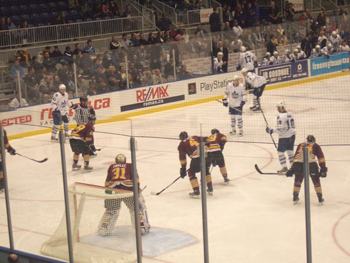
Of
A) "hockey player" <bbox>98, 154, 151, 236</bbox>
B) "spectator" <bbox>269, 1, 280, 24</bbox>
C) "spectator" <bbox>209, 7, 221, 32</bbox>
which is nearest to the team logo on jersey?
"spectator" <bbox>209, 7, 221, 32</bbox>

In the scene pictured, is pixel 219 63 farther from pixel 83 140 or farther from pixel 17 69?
pixel 83 140

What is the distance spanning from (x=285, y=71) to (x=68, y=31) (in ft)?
23.5

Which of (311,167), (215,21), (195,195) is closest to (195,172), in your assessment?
(195,195)

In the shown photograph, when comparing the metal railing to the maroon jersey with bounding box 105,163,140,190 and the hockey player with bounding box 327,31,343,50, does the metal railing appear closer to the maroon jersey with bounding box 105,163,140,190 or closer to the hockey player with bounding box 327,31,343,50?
the hockey player with bounding box 327,31,343,50

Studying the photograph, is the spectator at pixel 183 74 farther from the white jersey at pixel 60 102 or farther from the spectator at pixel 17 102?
the spectator at pixel 17 102

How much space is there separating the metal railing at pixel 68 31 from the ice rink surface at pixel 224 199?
439cm

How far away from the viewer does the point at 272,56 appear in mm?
19062

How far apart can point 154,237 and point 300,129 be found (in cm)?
694

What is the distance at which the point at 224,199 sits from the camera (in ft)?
27.4

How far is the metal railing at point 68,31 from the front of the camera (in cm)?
1636

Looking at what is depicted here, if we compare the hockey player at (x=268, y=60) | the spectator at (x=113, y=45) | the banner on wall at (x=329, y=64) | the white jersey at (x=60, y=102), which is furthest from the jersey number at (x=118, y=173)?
the banner on wall at (x=329, y=64)

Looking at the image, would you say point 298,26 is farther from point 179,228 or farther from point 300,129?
point 179,228

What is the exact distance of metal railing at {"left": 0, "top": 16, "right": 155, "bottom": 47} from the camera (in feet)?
53.7

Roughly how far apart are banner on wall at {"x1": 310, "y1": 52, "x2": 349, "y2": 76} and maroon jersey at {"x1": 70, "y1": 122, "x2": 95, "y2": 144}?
11965 mm
